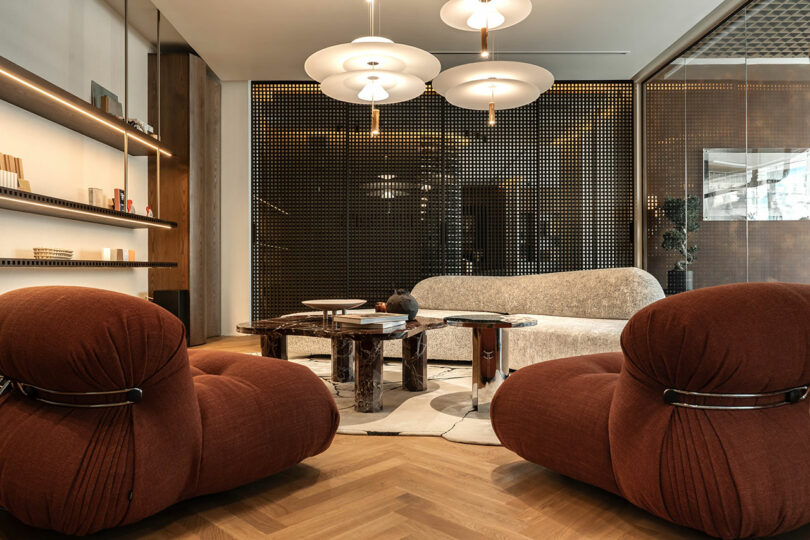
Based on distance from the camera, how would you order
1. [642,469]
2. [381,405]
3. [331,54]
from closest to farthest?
[642,469] → [381,405] → [331,54]

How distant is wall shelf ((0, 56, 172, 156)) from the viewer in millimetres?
3129

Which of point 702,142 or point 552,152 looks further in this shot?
point 552,152

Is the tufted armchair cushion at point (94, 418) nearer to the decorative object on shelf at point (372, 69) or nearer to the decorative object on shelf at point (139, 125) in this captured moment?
the decorative object on shelf at point (372, 69)

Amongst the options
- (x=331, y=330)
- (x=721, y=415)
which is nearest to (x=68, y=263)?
(x=331, y=330)

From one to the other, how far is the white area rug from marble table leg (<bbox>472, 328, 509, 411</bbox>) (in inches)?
4.2

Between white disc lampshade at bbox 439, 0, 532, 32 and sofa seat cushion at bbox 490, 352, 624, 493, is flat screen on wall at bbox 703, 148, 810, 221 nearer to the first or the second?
white disc lampshade at bbox 439, 0, 532, 32

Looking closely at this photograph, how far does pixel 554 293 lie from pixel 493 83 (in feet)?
6.45

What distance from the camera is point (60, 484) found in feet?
4.09

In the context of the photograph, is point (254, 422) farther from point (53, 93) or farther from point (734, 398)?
point (53, 93)

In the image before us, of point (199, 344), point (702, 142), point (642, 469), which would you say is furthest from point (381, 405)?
point (702, 142)

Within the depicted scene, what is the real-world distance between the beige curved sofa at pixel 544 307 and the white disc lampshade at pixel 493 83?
1674 mm

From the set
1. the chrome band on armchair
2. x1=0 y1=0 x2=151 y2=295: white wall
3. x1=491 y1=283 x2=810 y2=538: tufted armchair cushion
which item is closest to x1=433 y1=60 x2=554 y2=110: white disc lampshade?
x1=491 y1=283 x2=810 y2=538: tufted armchair cushion

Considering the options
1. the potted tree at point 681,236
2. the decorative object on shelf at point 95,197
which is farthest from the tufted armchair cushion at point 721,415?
the decorative object on shelf at point 95,197

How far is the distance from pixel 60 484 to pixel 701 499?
1610 mm
